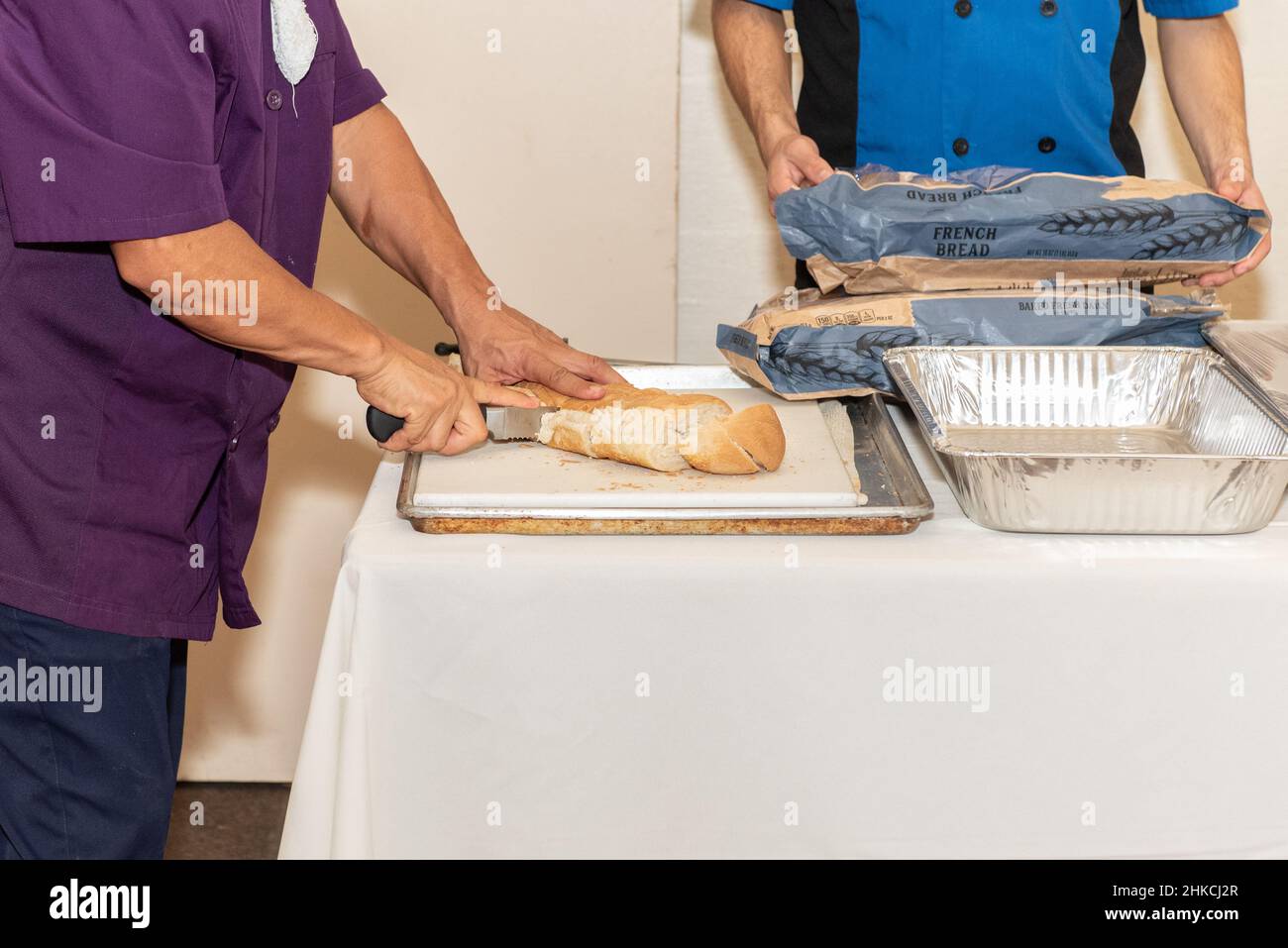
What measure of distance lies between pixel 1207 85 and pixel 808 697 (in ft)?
3.85

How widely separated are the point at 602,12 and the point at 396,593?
4.48 feet

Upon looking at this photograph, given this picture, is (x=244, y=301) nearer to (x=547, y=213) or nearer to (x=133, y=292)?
(x=133, y=292)

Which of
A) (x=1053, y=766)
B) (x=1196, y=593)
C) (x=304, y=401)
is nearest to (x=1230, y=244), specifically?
(x=1196, y=593)

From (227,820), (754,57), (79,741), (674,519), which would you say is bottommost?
(227,820)

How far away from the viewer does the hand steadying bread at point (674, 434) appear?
3.76 feet

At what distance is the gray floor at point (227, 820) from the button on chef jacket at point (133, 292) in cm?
109

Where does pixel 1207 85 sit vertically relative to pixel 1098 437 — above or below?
above

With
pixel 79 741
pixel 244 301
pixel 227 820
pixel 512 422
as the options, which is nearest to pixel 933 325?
pixel 512 422

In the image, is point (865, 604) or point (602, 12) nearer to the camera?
point (865, 604)

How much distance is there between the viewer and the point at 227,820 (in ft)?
7.63

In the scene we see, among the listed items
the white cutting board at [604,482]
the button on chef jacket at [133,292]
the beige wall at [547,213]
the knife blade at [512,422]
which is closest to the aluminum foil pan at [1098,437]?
the white cutting board at [604,482]

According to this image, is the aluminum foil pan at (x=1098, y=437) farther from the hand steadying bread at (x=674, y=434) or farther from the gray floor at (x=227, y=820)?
the gray floor at (x=227, y=820)
